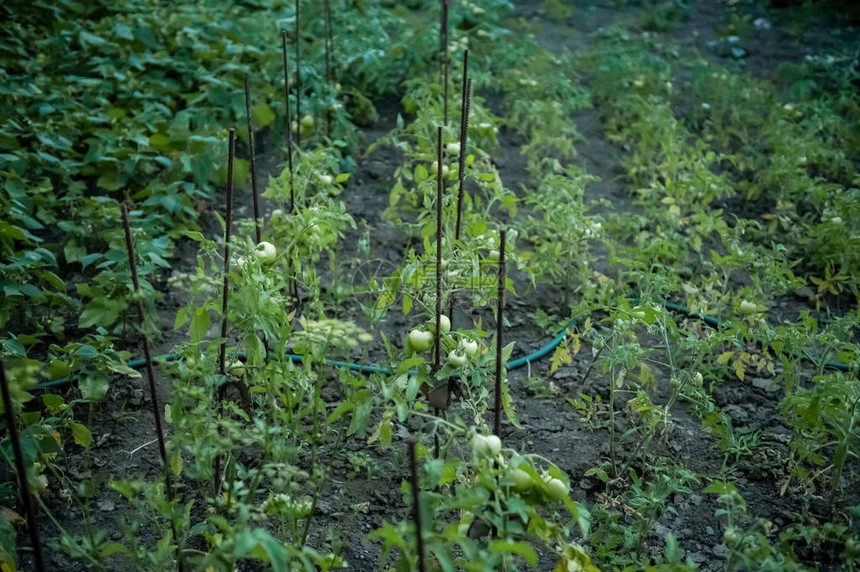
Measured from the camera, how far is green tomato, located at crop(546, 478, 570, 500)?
65.7 inches

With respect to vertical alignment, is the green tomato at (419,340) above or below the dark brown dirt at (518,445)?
above

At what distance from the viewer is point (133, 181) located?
3.52 m

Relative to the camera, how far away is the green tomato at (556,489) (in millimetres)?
1670

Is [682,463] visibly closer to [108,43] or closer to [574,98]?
[574,98]

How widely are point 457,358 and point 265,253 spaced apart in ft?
2.11

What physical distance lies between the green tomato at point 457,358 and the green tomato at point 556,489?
20.2 inches

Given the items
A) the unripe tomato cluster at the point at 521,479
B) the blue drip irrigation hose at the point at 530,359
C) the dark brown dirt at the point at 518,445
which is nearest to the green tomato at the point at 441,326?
the blue drip irrigation hose at the point at 530,359

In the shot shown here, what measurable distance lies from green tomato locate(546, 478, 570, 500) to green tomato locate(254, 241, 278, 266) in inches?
40.6

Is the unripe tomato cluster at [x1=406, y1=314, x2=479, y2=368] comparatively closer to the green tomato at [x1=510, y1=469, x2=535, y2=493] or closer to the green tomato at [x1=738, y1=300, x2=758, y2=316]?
the green tomato at [x1=510, y1=469, x2=535, y2=493]

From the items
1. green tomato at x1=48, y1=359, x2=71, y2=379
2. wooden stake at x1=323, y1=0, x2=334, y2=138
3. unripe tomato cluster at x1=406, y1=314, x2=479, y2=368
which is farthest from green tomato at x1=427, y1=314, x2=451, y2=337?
wooden stake at x1=323, y1=0, x2=334, y2=138

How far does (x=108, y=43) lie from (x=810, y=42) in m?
5.36

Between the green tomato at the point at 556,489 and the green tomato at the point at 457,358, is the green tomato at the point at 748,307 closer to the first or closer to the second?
the green tomato at the point at 457,358

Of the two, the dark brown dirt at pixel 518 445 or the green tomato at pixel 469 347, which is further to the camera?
the dark brown dirt at pixel 518 445

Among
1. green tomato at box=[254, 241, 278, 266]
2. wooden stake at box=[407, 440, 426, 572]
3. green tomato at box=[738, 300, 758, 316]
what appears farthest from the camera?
green tomato at box=[738, 300, 758, 316]
